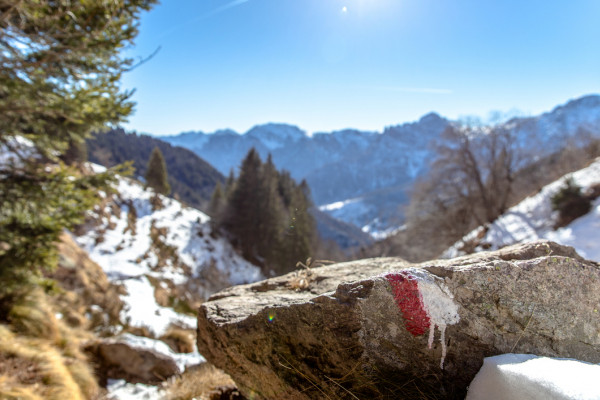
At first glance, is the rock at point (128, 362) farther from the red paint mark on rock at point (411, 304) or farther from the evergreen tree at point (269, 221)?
the evergreen tree at point (269, 221)

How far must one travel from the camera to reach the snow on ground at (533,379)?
40.9 inches

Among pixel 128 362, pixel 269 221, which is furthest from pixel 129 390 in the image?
pixel 269 221

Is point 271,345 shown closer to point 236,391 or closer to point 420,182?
point 236,391

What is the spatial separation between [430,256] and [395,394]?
17215 mm

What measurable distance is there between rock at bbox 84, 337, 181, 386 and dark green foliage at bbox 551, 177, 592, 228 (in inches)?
501

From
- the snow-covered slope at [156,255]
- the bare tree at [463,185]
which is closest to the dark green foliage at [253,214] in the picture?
the snow-covered slope at [156,255]

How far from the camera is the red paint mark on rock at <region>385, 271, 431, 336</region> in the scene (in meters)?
1.36

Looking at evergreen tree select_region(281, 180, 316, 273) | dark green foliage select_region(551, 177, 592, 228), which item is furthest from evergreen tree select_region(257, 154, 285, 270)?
dark green foliage select_region(551, 177, 592, 228)

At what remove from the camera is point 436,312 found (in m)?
1.38

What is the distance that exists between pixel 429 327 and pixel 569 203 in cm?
1286

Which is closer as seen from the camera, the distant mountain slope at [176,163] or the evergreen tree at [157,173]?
the evergreen tree at [157,173]

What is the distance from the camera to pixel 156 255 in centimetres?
1758

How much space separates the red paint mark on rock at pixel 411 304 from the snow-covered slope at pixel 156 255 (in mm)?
7667

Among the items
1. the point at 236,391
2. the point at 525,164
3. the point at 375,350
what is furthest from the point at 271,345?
the point at 525,164
